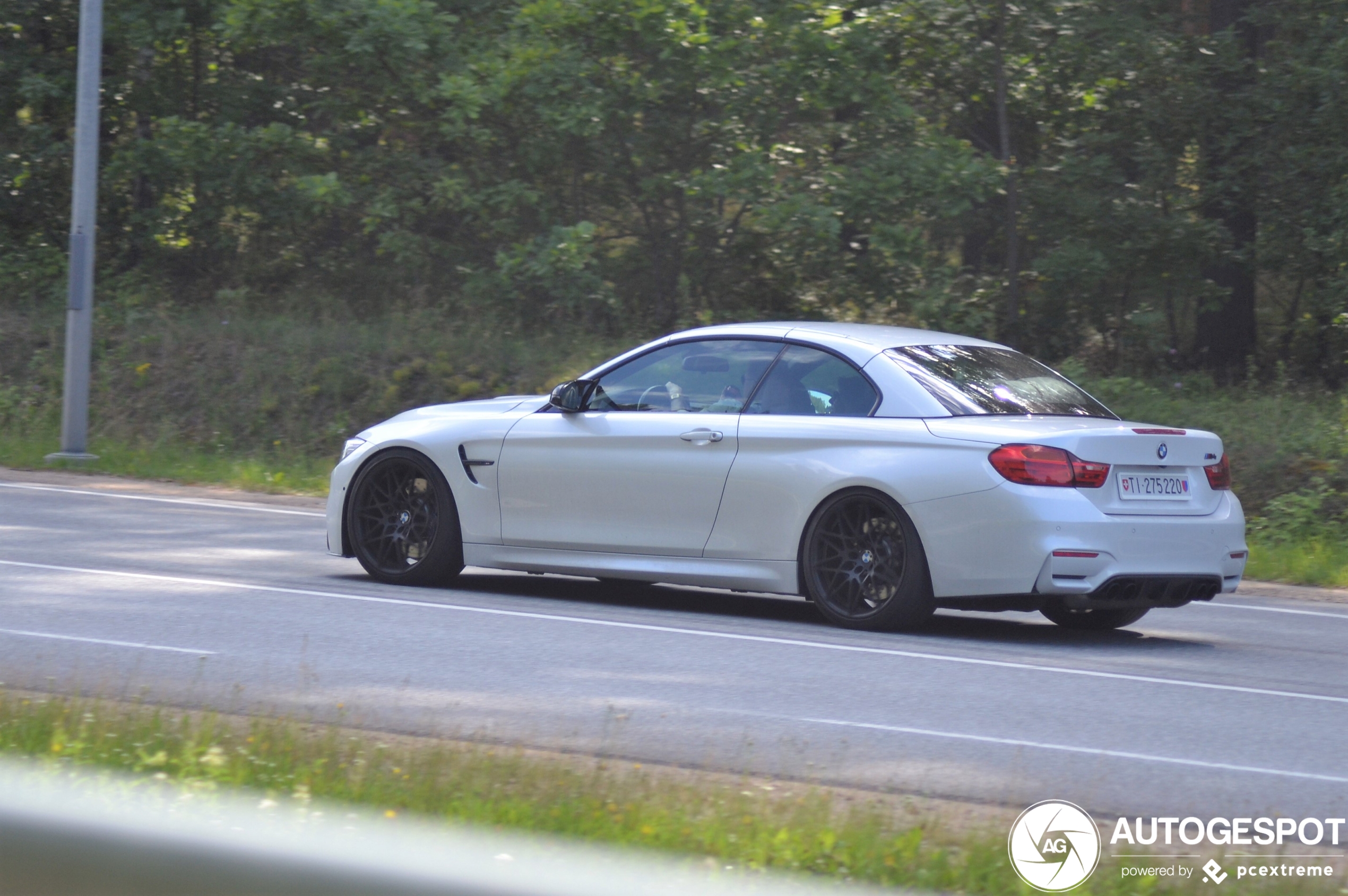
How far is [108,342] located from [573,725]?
17925mm

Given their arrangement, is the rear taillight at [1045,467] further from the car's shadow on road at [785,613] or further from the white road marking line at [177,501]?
the white road marking line at [177,501]

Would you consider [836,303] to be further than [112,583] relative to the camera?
Yes

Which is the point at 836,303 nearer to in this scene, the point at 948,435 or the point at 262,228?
the point at 262,228

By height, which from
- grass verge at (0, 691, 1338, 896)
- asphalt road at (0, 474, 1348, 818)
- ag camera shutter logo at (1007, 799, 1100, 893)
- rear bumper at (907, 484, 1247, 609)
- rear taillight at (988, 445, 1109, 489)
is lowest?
asphalt road at (0, 474, 1348, 818)

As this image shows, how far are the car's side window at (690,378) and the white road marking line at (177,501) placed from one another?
18.7ft

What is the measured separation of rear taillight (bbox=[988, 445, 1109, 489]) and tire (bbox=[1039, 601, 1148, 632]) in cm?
131

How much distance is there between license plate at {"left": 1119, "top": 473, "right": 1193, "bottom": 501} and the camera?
812 centimetres

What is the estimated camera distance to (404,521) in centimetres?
996

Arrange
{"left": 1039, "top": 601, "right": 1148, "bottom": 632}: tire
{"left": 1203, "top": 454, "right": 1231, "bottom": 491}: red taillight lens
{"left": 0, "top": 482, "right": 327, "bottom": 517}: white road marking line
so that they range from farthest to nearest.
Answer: {"left": 0, "top": 482, "right": 327, "bottom": 517}: white road marking line < {"left": 1039, "top": 601, "right": 1148, "bottom": 632}: tire < {"left": 1203, "top": 454, "right": 1231, "bottom": 491}: red taillight lens

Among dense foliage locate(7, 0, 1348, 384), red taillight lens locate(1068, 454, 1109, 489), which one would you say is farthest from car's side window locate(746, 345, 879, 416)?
dense foliage locate(7, 0, 1348, 384)

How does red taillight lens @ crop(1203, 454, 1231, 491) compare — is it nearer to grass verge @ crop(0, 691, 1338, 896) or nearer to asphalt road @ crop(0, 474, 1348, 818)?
asphalt road @ crop(0, 474, 1348, 818)

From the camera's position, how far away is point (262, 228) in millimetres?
24625

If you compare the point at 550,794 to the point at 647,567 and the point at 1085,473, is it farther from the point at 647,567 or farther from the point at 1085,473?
the point at 647,567

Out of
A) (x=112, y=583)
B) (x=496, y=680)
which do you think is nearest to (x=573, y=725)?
(x=496, y=680)
